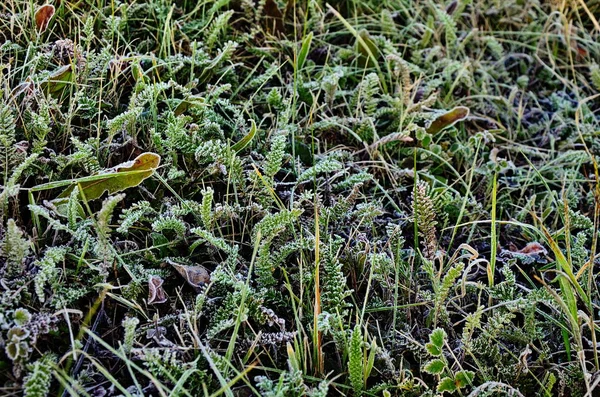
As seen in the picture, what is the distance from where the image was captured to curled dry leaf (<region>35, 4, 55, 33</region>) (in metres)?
1.67

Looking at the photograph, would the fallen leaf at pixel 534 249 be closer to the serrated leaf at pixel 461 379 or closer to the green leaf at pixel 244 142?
the serrated leaf at pixel 461 379

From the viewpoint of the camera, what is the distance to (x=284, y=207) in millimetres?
1566

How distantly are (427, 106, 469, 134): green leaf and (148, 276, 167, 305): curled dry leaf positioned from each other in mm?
955

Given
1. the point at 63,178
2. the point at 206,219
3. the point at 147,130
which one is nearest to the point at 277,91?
the point at 147,130

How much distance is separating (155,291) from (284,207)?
1.34 ft

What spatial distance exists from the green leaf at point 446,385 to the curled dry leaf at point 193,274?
552 millimetres

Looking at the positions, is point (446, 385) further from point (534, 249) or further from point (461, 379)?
point (534, 249)

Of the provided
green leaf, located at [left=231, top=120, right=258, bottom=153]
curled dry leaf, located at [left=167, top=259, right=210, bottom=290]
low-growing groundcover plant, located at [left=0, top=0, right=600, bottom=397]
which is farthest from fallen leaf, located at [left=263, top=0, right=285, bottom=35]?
curled dry leaf, located at [left=167, top=259, right=210, bottom=290]

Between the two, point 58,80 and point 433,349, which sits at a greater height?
point 58,80

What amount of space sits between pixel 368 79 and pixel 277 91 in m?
0.28

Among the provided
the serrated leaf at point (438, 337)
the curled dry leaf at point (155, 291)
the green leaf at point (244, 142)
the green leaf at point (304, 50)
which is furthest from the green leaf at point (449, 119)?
the curled dry leaf at point (155, 291)

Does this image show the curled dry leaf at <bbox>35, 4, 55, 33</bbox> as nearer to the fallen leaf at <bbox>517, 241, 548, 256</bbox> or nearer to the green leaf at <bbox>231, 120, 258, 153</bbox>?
the green leaf at <bbox>231, 120, 258, 153</bbox>

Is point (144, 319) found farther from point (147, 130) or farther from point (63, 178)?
point (147, 130)

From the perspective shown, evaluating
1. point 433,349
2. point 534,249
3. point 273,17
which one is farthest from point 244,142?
point 534,249
